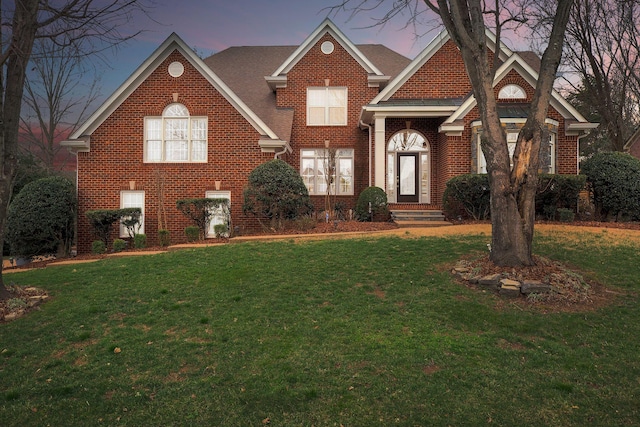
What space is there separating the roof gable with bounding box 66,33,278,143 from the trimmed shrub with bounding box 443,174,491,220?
6.51 m

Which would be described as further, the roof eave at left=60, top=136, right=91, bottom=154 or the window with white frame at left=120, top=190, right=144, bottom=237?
the window with white frame at left=120, top=190, right=144, bottom=237

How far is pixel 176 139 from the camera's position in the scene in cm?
1512

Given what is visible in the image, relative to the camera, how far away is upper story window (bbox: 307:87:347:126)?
62.1ft

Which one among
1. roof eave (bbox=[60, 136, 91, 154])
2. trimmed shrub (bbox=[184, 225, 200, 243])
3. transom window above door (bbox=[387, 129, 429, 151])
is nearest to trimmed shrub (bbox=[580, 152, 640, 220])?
transom window above door (bbox=[387, 129, 429, 151])

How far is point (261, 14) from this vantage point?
44.9 feet

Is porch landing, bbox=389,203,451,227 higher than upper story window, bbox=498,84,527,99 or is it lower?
lower

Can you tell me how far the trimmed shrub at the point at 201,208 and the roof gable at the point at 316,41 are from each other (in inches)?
318

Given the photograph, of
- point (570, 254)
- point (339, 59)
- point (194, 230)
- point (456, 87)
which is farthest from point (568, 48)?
point (194, 230)

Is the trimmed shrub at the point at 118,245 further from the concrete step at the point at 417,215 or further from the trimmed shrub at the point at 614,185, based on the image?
the trimmed shrub at the point at 614,185

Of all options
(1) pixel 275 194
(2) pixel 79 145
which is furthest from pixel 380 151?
(2) pixel 79 145

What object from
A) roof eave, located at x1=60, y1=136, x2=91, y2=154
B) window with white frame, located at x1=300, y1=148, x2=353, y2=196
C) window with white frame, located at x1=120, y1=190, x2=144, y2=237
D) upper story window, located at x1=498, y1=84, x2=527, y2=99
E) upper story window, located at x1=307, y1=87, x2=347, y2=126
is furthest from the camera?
upper story window, located at x1=307, y1=87, x2=347, y2=126

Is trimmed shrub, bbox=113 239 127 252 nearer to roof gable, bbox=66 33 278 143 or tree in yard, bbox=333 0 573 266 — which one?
roof gable, bbox=66 33 278 143

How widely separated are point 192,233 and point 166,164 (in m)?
3.83

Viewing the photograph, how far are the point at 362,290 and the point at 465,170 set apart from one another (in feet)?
32.1
